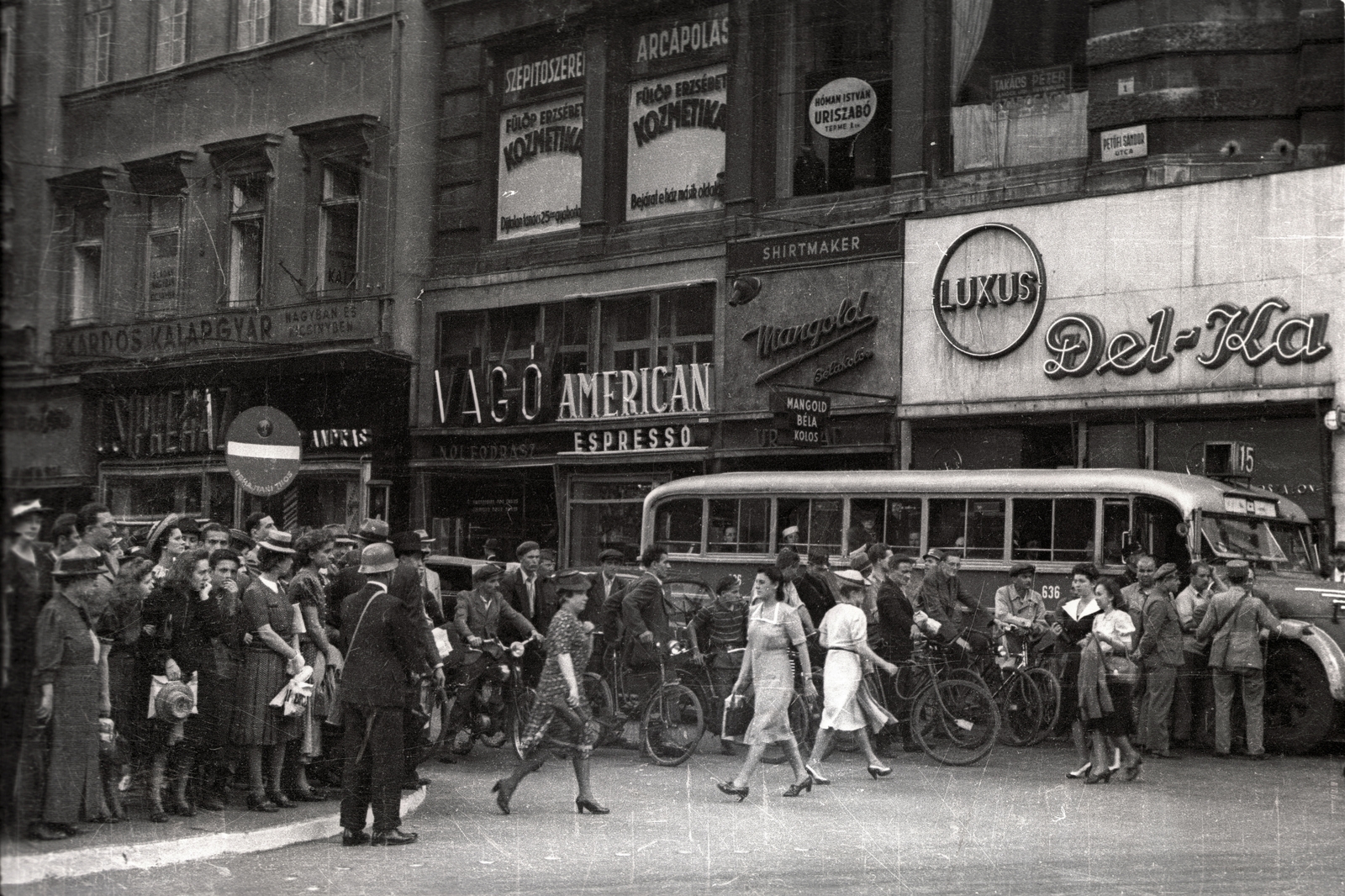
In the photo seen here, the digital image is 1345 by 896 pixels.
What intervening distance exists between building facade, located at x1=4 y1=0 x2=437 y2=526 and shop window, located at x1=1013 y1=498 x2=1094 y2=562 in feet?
52.3

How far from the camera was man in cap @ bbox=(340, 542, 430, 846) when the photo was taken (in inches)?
381

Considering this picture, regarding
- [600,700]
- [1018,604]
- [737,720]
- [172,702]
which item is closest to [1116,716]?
[737,720]

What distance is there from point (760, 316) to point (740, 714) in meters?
12.6

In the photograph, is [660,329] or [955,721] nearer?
[955,721]

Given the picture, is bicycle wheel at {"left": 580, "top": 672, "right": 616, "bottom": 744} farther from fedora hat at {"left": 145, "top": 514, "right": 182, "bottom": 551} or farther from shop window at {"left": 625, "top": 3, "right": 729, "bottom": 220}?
shop window at {"left": 625, "top": 3, "right": 729, "bottom": 220}

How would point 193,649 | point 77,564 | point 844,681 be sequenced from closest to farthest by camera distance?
point 77,564 → point 193,649 → point 844,681

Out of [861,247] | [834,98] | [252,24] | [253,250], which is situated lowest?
[861,247]

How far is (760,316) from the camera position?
26.4 metres

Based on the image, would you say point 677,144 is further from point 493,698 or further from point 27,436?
point 27,436

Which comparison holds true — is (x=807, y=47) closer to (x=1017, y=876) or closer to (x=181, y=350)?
(x=181, y=350)

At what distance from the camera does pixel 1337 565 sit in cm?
1794

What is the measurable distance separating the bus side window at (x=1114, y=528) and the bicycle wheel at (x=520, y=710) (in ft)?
21.8

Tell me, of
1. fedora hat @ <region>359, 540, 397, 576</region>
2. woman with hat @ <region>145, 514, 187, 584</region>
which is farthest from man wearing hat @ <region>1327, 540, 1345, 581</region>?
woman with hat @ <region>145, 514, 187, 584</region>

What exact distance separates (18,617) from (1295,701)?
1335 cm
